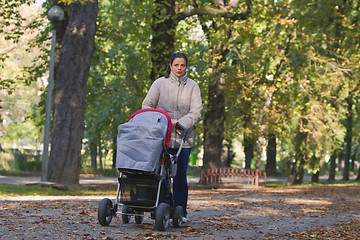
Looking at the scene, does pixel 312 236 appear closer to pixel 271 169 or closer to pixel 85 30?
pixel 85 30

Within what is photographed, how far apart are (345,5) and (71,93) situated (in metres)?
15.3

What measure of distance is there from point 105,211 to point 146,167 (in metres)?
0.81

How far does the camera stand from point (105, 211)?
271 inches

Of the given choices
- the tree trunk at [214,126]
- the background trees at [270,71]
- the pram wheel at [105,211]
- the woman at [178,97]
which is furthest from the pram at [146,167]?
the tree trunk at [214,126]

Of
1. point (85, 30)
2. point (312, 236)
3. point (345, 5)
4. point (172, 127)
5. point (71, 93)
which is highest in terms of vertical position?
point (345, 5)

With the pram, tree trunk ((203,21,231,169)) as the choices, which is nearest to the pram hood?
the pram

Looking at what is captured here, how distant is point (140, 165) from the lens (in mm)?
6598

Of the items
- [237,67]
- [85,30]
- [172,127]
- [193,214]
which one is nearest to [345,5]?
[237,67]

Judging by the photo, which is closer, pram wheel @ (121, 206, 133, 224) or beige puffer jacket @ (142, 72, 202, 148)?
pram wheel @ (121, 206, 133, 224)

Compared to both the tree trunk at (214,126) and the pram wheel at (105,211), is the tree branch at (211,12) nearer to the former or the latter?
the tree trunk at (214,126)

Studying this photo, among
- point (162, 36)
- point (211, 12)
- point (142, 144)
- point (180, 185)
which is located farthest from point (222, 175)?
point (142, 144)

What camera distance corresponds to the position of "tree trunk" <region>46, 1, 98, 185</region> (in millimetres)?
16516

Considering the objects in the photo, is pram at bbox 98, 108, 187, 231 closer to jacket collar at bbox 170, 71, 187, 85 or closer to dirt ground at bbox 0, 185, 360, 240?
dirt ground at bbox 0, 185, 360, 240

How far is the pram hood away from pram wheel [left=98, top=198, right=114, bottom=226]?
1.53ft
